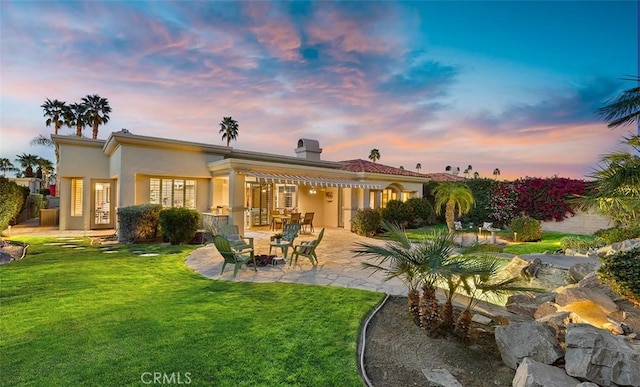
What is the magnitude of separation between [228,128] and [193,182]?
2181 centimetres

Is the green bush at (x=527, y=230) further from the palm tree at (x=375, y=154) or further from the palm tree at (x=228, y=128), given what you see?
→ the palm tree at (x=375, y=154)

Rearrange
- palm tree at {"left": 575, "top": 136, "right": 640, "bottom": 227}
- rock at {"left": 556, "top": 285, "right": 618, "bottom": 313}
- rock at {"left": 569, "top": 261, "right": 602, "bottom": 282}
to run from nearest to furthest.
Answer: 1. palm tree at {"left": 575, "top": 136, "right": 640, "bottom": 227}
2. rock at {"left": 556, "top": 285, "right": 618, "bottom": 313}
3. rock at {"left": 569, "top": 261, "right": 602, "bottom": 282}

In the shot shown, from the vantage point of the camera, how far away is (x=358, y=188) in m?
24.5

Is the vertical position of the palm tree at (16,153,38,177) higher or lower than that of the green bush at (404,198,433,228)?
higher

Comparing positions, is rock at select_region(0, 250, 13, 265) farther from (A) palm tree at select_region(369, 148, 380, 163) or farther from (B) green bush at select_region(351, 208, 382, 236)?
(A) palm tree at select_region(369, 148, 380, 163)

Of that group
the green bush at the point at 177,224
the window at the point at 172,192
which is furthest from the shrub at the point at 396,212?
the window at the point at 172,192

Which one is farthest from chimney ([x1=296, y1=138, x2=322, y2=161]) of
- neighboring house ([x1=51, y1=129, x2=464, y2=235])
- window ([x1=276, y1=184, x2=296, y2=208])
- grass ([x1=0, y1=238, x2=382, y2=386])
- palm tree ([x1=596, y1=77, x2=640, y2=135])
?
palm tree ([x1=596, y1=77, x2=640, y2=135])

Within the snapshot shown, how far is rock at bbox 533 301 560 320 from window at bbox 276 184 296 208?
2046cm

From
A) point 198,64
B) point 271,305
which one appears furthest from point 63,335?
point 198,64

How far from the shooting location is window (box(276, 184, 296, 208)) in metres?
26.2

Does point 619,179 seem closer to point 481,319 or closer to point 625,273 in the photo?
point 625,273

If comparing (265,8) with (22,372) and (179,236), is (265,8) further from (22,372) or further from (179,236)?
(22,372)

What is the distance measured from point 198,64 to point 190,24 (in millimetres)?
3407

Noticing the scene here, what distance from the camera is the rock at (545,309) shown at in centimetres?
737
